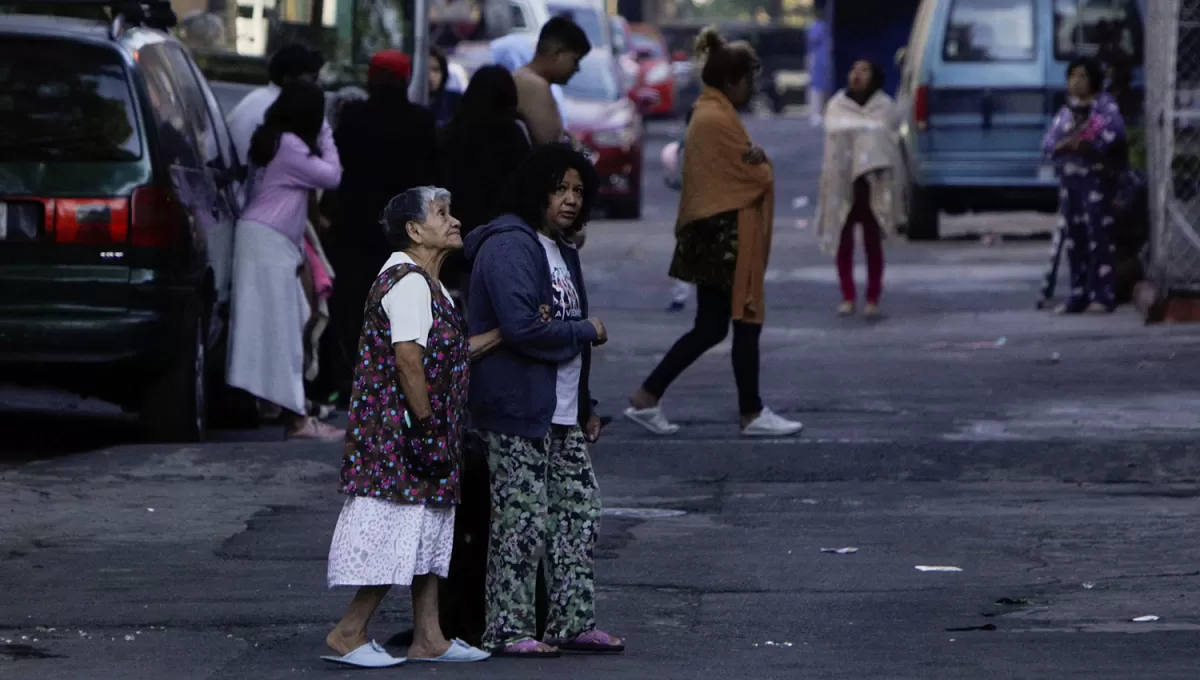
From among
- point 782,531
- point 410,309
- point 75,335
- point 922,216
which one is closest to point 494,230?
point 410,309

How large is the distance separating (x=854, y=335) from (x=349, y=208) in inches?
183

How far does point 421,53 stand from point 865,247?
3.18 m

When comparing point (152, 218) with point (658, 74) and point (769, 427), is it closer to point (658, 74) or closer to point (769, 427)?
point (769, 427)

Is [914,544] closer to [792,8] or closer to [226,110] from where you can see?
[226,110]

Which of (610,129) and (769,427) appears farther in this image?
(610,129)

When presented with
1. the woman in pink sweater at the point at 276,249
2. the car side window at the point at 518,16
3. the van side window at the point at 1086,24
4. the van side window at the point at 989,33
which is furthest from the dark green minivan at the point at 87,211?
the car side window at the point at 518,16

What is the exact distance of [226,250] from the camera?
37.5 ft

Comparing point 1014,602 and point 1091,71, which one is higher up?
point 1091,71

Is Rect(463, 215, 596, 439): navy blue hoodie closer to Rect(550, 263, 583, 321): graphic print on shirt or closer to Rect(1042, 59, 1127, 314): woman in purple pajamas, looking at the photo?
Rect(550, 263, 583, 321): graphic print on shirt

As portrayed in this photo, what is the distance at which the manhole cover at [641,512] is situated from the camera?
9.34 metres

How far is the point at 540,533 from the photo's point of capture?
6879 millimetres

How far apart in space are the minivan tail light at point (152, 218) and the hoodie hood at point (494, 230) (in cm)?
349

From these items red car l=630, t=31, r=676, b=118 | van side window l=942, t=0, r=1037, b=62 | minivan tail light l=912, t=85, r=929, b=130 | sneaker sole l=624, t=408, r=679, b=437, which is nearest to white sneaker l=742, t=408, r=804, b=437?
sneaker sole l=624, t=408, r=679, b=437

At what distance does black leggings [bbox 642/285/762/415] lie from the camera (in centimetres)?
1116
